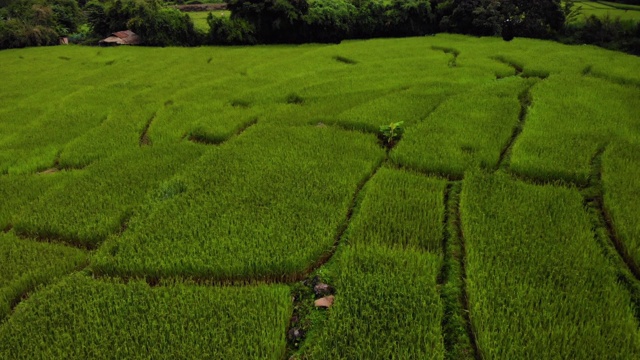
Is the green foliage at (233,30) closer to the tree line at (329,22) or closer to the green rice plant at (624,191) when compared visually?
the tree line at (329,22)

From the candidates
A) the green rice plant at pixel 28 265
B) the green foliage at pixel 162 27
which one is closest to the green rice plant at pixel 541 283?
the green rice plant at pixel 28 265

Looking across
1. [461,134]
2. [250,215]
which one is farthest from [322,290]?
[461,134]

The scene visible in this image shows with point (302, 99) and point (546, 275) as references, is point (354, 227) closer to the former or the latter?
point (546, 275)

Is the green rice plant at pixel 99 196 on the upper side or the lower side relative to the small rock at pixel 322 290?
upper

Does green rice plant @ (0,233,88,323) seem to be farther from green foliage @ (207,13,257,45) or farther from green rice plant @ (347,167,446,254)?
green foliage @ (207,13,257,45)

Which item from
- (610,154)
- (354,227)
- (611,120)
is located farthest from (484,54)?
(354,227)
